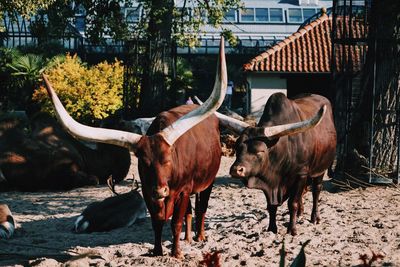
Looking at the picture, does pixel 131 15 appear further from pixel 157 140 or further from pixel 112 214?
pixel 157 140

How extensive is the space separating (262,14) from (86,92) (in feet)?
103

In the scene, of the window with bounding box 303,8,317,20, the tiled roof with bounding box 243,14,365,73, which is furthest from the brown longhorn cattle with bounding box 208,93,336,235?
the window with bounding box 303,8,317,20

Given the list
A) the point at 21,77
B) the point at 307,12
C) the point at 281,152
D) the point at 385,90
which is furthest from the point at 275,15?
the point at 281,152

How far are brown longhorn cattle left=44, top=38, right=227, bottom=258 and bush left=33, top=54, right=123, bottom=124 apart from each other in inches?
612

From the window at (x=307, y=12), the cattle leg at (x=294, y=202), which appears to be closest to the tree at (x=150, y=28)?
the cattle leg at (x=294, y=202)

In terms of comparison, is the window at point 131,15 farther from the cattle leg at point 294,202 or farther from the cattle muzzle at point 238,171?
the cattle muzzle at point 238,171

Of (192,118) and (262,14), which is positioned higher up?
(262,14)

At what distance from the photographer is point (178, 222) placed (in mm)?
7715

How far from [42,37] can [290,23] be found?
30044 mm

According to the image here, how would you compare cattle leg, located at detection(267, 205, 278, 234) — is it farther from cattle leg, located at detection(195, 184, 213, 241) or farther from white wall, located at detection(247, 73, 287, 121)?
white wall, located at detection(247, 73, 287, 121)

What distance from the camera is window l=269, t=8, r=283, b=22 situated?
53091 mm

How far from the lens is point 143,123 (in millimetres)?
19641

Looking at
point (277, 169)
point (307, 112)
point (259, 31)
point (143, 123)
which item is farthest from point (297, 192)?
point (259, 31)

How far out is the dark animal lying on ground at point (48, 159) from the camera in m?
13.9
